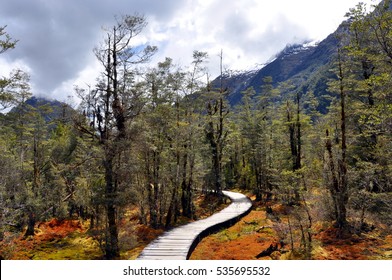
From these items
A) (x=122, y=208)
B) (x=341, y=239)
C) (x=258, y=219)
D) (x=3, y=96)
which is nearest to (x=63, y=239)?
(x=122, y=208)

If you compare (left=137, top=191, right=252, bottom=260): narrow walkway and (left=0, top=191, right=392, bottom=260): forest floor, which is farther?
(left=0, top=191, right=392, bottom=260): forest floor

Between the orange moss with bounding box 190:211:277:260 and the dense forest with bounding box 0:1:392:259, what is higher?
the dense forest with bounding box 0:1:392:259

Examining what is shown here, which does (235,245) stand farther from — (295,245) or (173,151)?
(173,151)

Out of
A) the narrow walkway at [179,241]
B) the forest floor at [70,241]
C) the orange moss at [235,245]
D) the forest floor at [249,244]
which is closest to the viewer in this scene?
the narrow walkway at [179,241]

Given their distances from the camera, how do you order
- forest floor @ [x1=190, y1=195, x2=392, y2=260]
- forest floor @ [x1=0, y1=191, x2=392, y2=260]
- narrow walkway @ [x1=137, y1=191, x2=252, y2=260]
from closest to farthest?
narrow walkway @ [x1=137, y1=191, x2=252, y2=260]
forest floor @ [x1=190, y1=195, x2=392, y2=260]
forest floor @ [x1=0, y1=191, x2=392, y2=260]

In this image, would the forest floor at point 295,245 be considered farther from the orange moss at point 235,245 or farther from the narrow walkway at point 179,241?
the narrow walkway at point 179,241

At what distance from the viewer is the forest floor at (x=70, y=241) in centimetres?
1341

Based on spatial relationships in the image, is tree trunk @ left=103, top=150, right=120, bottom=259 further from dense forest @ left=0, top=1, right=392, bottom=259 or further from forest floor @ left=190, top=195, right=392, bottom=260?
forest floor @ left=190, top=195, right=392, bottom=260

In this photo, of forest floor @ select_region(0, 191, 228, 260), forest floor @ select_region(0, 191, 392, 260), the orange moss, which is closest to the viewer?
forest floor @ select_region(0, 191, 392, 260)

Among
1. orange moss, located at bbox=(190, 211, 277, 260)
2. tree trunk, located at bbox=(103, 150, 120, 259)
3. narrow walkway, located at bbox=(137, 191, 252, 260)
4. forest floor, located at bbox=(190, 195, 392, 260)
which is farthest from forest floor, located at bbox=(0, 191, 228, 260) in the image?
forest floor, located at bbox=(190, 195, 392, 260)

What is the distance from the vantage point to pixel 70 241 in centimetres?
1973

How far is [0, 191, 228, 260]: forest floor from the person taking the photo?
1341 cm

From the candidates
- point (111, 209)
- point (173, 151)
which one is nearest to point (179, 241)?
point (111, 209)

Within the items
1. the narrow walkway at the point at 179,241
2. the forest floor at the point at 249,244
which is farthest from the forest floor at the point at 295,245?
the narrow walkway at the point at 179,241
